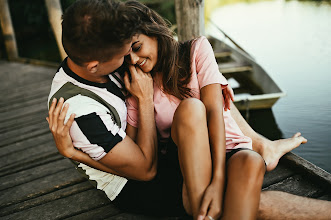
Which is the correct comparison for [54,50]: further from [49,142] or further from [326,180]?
[326,180]

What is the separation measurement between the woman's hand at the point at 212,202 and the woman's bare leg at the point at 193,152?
0.11 ft

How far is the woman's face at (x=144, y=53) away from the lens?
1.48 metres

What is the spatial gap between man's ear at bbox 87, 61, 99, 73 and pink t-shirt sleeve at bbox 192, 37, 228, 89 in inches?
21.4

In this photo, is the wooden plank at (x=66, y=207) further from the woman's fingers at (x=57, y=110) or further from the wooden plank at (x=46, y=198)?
the woman's fingers at (x=57, y=110)

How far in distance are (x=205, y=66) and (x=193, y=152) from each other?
1.65ft

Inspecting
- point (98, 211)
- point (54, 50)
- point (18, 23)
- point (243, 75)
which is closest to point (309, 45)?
point (243, 75)

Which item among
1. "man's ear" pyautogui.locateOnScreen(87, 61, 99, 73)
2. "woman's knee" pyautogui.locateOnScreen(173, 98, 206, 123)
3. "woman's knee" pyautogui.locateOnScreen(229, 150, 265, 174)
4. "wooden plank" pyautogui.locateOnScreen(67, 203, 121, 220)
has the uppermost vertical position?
"man's ear" pyautogui.locateOnScreen(87, 61, 99, 73)

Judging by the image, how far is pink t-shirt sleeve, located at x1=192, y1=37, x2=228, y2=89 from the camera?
1.55 metres

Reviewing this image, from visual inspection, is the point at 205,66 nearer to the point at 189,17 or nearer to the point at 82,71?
the point at 82,71

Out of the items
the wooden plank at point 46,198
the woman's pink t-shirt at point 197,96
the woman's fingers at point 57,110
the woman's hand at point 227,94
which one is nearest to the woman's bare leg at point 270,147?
the woman's pink t-shirt at point 197,96

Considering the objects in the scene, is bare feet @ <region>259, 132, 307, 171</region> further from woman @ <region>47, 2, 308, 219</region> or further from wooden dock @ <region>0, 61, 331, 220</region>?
woman @ <region>47, 2, 308, 219</region>

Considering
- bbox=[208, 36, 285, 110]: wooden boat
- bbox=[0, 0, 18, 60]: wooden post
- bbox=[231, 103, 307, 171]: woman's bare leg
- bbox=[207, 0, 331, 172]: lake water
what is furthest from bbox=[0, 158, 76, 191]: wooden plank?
bbox=[0, 0, 18, 60]: wooden post

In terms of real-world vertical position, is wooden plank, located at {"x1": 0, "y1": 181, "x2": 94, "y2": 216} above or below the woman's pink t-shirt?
below

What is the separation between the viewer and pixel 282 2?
34.3 feet
